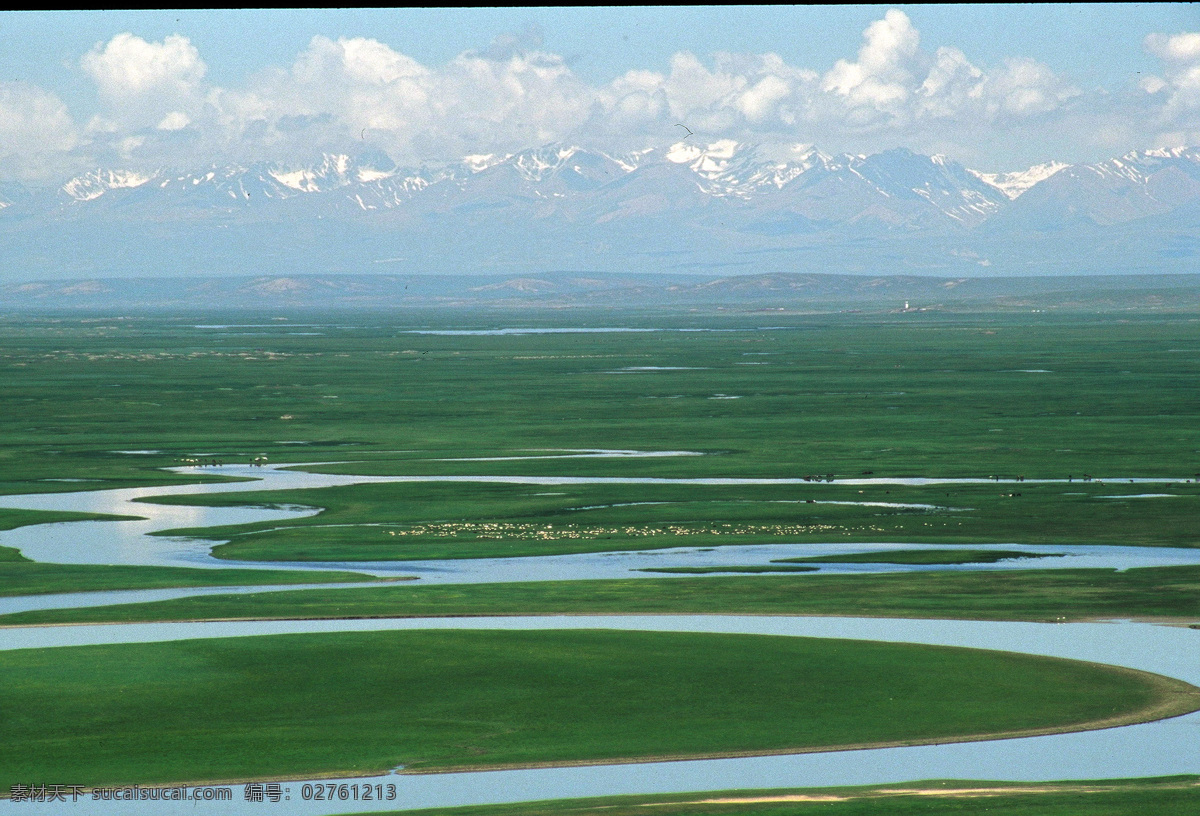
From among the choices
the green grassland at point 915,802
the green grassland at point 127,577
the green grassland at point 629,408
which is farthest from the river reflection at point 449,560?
the green grassland at point 915,802

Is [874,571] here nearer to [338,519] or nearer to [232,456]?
[338,519]

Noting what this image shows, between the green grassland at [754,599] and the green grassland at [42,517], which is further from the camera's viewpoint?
the green grassland at [42,517]

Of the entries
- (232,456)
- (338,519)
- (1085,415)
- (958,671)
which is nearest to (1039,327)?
(1085,415)

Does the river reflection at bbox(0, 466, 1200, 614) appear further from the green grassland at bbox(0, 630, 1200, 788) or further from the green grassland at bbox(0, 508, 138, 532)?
the green grassland at bbox(0, 630, 1200, 788)

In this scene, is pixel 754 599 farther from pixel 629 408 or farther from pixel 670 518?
pixel 629 408

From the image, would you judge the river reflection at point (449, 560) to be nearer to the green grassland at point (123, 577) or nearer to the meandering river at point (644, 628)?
the meandering river at point (644, 628)

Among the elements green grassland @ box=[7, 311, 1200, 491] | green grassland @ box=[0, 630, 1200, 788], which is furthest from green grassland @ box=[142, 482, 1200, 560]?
green grassland @ box=[0, 630, 1200, 788]
